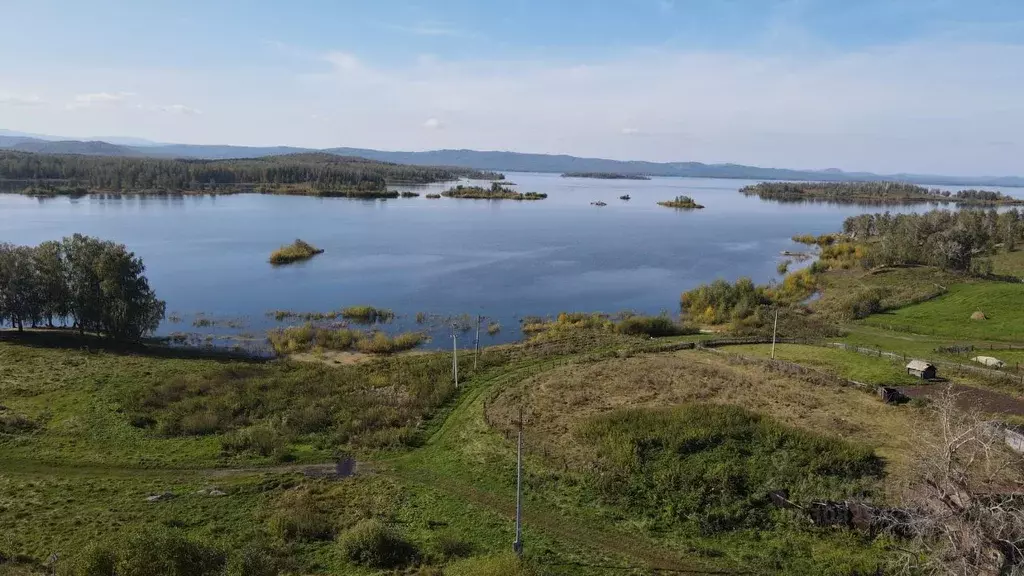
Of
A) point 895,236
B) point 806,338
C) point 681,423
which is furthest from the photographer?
point 895,236

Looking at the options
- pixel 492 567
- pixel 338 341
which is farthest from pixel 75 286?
pixel 492 567

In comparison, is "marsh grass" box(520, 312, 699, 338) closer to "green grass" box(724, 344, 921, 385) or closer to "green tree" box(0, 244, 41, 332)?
"green grass" box(724, 344, 921, 385)

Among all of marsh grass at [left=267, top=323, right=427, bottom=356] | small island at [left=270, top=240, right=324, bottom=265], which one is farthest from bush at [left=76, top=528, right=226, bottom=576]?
small island at [left=270, top=240, right=324, bottom=265]

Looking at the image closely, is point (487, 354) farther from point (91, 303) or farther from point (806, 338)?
point (91, 303)

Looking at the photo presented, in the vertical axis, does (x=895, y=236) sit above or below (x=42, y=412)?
above

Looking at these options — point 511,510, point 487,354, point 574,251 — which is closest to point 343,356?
point 487,354

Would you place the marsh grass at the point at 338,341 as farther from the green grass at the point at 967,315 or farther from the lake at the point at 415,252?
the green grass at the point at 967,315

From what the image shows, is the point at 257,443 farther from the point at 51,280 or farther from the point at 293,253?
the point at 293,253
